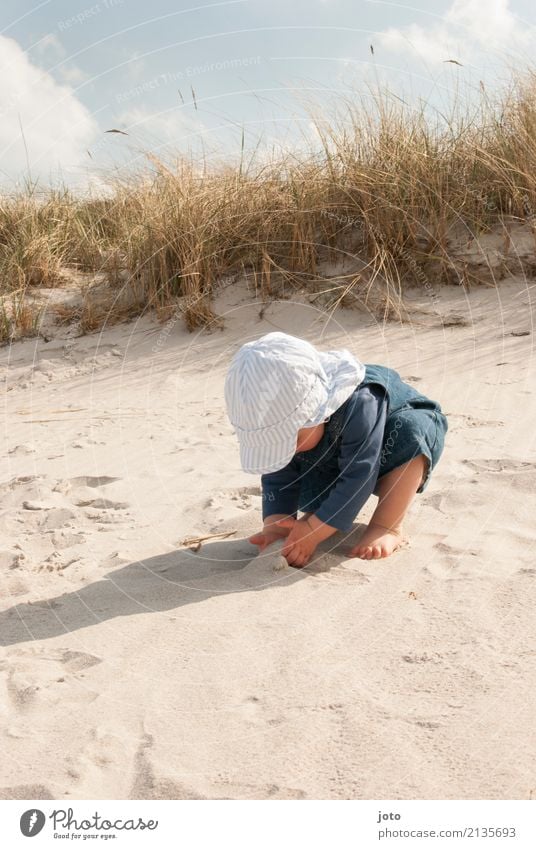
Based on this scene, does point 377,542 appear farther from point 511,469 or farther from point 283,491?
point 511,469

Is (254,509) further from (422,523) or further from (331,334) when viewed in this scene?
(331,334)

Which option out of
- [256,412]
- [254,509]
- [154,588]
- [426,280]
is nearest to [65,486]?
[254,509]

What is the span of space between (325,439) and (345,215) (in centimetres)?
335

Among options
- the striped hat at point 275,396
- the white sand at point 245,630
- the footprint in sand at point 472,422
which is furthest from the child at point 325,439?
the footprint in sand at point 472,422

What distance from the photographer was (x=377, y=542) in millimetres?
2572

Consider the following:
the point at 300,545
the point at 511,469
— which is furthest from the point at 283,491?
the point at 511,469

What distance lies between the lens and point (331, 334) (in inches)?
204

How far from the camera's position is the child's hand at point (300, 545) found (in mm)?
2527

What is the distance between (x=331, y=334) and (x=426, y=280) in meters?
0.74

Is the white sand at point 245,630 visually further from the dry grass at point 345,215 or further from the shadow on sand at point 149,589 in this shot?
the dry grass at point 345,215

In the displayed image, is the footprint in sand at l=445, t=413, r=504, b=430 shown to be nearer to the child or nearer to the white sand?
the white sand

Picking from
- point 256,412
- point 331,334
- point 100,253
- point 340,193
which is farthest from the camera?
point 100,253

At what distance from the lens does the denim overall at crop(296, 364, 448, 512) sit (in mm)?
2598

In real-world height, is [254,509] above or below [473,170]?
below
